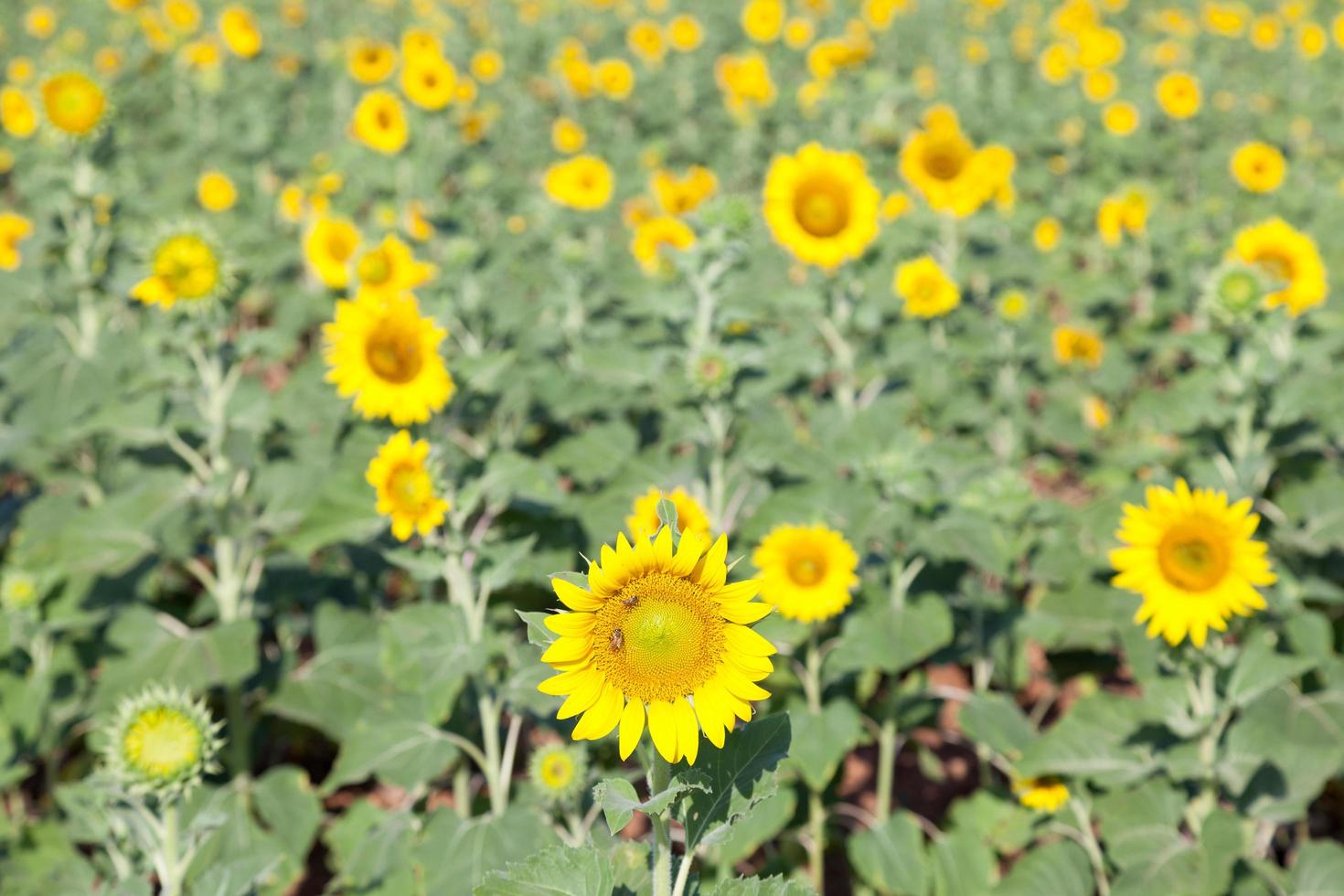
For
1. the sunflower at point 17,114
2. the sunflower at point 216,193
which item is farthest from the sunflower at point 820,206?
the sunflower at point 216,193

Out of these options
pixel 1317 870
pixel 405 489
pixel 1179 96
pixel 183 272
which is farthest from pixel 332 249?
pixel 1179 96

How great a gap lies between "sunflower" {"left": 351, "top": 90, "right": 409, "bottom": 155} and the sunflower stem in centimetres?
492

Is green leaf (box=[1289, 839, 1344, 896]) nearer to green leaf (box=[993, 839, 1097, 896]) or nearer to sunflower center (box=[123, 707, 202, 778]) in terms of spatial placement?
green leaf (box=[993, 839, 1097, 896])

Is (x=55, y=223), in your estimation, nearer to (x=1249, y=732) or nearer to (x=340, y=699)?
(x=340, y=699)

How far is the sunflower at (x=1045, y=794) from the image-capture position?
3357 millimetres

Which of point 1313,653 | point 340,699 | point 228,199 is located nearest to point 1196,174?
point 1313,653

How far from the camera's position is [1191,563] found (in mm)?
2955

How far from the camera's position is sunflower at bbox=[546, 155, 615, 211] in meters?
6.40

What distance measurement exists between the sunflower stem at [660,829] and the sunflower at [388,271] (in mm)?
3118

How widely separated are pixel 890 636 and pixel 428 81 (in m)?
4.77

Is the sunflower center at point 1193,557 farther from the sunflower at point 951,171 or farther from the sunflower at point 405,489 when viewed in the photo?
the sunflower at point 951,171

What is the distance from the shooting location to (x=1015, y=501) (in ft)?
11.9

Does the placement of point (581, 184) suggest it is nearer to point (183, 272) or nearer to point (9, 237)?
point (9, 237)

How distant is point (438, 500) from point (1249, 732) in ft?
8.41
